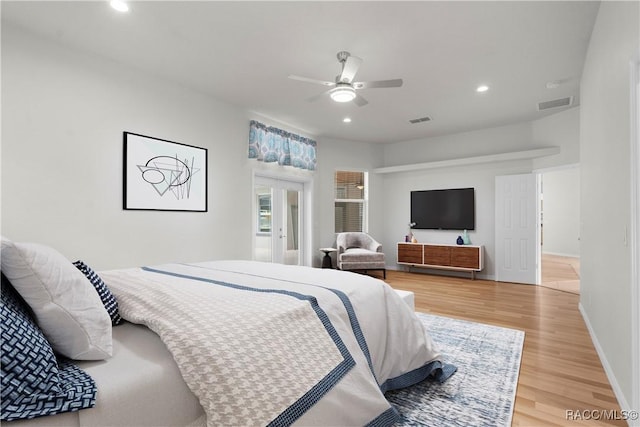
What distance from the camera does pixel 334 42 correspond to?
3.01m

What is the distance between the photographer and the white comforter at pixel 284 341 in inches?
41.8

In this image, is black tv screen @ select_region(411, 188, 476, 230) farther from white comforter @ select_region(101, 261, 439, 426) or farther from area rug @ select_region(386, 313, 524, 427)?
white comforter @ select_region(101, 261, 439, 426)

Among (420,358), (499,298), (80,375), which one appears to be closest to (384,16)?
(420,358)

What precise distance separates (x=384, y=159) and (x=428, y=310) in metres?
4.21

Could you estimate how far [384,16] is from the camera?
2641 mm

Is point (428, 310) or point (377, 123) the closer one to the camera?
point (428, 310)

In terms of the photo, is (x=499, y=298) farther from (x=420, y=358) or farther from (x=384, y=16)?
(x=384, y=16)

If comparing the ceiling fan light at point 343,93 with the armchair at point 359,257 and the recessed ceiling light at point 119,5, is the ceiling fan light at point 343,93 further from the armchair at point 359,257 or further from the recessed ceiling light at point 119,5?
the armchair at point 359,257

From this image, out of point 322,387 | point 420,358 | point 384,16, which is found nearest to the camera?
point 322,387

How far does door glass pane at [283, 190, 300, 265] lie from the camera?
229 inches

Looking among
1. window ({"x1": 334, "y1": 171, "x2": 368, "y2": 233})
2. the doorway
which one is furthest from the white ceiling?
the doorway

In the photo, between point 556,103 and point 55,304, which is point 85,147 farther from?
A: point 556,103

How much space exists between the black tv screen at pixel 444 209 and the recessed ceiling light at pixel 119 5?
5.70 m

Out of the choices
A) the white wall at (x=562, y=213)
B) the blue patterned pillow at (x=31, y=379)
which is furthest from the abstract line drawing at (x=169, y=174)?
the white wall at (x=562, y=213)
